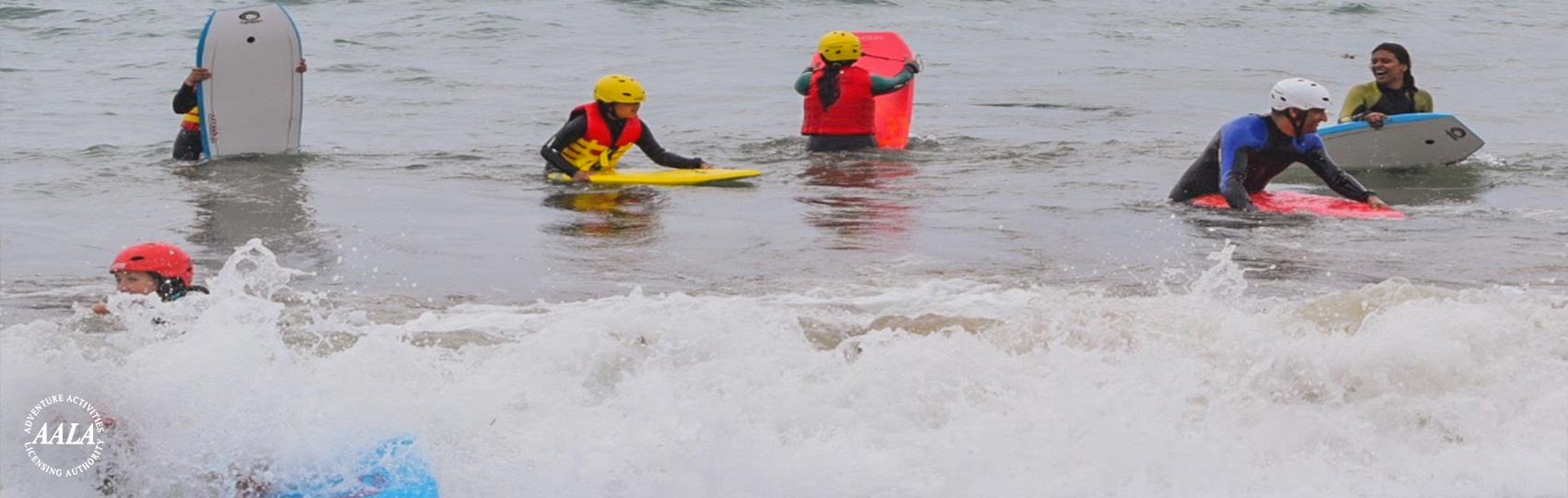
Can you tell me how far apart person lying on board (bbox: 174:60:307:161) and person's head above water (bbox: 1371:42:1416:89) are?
733cm

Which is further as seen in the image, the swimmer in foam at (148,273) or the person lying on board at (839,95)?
the person lying on board at (839,95)

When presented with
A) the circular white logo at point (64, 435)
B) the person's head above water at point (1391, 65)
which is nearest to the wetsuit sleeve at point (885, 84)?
the person's head above water at point (1391, 65)

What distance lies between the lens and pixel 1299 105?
9164 mm

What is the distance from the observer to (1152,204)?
1010 cm

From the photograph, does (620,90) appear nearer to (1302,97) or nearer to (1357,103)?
(1302,97)

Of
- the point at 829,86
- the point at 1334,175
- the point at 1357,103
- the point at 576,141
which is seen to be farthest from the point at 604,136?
the point at 1357,103

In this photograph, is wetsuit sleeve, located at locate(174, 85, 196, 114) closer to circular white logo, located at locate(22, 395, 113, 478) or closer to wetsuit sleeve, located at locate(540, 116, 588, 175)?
wetsuit sleeve, located at locate(540, 116, 588, 175)

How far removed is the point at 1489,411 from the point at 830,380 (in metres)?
2.01

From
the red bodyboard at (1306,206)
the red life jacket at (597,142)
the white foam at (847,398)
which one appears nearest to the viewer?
the white foam at (847,398)

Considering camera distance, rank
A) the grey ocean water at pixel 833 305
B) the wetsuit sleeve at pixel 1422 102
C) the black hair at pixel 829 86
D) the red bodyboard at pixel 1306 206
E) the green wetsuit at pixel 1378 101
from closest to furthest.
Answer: the grey ocean water at pixel 833 305 < the red bodyboard at pixel 1306 206 < the green wetsuit at pixel 1378 101 < the wetsuit sleeve at pixel 1422 102 < the black hair at pixel 829 86

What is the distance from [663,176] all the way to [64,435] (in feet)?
21.8

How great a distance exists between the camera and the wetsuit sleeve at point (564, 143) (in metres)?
11.0

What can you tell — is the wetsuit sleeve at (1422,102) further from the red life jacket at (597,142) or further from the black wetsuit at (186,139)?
the black wetsuit at (186,139)

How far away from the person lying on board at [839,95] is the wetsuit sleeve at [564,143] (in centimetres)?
220
